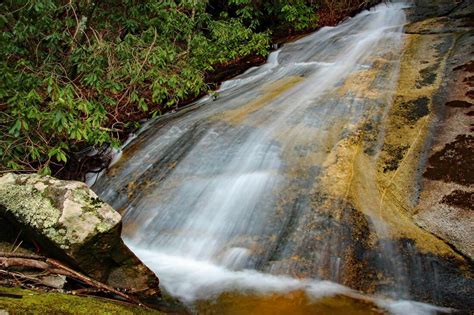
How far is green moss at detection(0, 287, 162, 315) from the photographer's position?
7.87 ft

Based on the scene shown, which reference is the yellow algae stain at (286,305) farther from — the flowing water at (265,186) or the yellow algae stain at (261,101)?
the yellow algae stain at (261,101)

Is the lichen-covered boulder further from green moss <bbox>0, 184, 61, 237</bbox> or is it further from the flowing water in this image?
the flowing water

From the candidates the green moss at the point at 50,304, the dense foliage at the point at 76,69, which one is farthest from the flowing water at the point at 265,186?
the green moss at the point at 50,304

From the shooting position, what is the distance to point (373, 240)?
4.29m

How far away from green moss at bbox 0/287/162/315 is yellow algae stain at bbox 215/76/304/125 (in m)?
4.57

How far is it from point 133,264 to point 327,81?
5560 millimetres

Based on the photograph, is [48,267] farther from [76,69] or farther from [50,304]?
[76,69]

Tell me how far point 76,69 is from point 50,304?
5.66m

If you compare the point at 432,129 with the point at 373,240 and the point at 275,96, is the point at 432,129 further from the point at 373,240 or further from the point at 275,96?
the point at 275,96

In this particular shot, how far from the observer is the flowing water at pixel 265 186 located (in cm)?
420

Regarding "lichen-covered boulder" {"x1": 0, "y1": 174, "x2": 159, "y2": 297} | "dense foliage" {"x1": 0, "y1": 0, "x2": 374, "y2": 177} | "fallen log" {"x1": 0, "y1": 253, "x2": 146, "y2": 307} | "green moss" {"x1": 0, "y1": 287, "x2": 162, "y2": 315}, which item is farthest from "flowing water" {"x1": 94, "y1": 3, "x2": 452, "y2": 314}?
"green moss" {"x1": 0, "y1": 287, "x2": 162, "y2": 315}

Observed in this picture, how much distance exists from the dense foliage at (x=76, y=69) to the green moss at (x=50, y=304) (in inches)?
102

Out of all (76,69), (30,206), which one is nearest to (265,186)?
(30,206)

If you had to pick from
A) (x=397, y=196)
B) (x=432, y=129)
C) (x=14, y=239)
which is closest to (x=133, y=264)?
(x=14, y=239)
